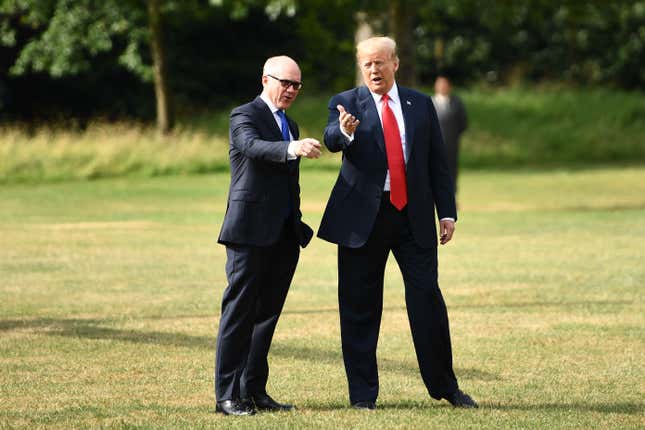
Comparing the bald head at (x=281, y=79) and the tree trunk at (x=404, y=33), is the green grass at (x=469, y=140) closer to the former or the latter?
the tree trunk at (x=404, y=33)

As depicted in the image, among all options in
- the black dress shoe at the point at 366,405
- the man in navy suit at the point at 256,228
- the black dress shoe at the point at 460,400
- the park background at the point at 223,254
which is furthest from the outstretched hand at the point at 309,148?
the black dress shoe at the point at 460,400

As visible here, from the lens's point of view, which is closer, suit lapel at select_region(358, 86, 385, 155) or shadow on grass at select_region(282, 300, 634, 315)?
suit lapel at select_region(358, 86, 385, 155)

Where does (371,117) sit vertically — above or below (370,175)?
above

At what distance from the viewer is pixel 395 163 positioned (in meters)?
6.90

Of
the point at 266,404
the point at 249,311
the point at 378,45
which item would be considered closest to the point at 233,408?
the point at 266,404

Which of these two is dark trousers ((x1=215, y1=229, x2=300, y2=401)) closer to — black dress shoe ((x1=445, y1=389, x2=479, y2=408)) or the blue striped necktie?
the blue striped necktie

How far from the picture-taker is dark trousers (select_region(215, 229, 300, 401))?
22.3 feet

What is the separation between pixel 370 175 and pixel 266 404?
1.29 metres

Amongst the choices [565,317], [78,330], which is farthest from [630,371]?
[78,330]

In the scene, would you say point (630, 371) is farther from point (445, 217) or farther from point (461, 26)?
point (461, 26)

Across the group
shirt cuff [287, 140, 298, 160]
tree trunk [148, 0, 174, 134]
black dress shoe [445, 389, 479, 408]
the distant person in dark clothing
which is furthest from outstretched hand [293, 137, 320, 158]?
tree trunk [148, 0, 174, 134]

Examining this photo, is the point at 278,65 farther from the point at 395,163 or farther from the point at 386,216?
the point at 386,216

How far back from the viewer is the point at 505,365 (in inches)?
339

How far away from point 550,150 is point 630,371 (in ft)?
98.4
